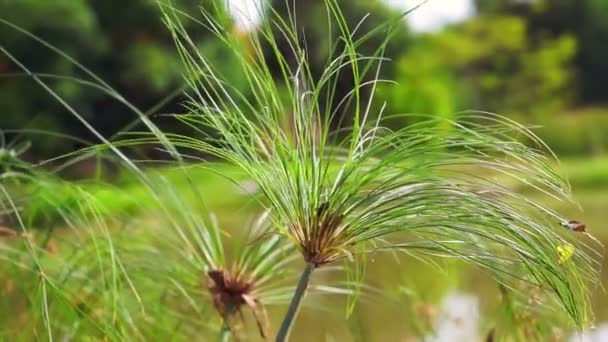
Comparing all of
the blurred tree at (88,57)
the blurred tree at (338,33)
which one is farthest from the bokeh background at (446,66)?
the blurred tree at (338,33)

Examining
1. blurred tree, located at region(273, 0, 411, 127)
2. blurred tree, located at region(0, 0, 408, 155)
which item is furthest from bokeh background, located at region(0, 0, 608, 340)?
blurred tree, located at region(273, 0, 411, 127)

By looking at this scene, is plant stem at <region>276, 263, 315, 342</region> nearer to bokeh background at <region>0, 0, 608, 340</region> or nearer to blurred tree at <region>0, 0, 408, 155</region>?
bokeh background at <region>0, 0, 608, 340</region>

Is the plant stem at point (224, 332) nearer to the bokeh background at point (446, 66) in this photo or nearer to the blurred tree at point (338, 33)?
the blurred tree at point (338, 33)

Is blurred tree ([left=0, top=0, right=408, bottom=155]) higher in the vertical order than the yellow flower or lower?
higher

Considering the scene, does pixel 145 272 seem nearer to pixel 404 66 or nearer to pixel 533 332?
pixel 533 332

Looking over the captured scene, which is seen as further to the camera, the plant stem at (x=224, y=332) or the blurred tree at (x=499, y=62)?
the blurred tree at (x=499, y=62)

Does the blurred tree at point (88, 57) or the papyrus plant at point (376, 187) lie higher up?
the blurred tree at point (88, 57)

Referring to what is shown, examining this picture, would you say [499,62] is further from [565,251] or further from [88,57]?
[565,251]

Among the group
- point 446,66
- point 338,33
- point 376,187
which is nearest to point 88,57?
point 446,66

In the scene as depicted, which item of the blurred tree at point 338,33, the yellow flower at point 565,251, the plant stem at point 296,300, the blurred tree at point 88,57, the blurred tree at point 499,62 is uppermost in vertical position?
the blurred tree at point 499,62
